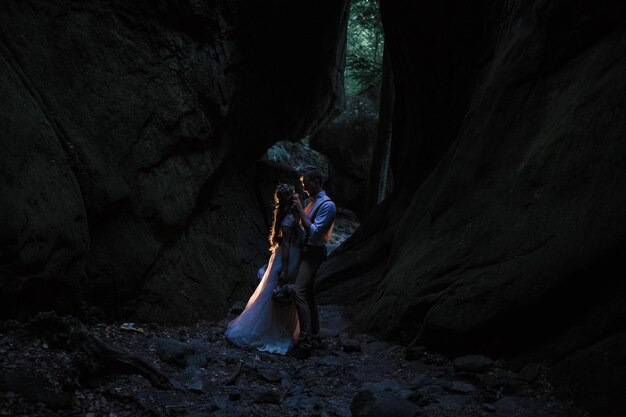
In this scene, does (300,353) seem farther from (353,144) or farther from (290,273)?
(353,144)

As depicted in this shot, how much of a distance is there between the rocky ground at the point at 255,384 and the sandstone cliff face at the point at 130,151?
2.76 feet

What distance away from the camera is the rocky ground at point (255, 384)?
339 centimetres

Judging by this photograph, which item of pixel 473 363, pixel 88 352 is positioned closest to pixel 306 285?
pixel 473 363

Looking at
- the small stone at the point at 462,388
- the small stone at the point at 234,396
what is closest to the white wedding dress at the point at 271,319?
the small stone at the point at 234,396

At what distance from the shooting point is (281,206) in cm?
680

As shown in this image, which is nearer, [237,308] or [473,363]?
[473,363]

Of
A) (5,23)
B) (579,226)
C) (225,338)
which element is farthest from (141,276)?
(579,226)

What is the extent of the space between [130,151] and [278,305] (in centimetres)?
286

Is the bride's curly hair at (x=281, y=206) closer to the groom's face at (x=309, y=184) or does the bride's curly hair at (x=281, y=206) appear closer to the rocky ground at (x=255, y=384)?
the groom's face at (x=309, y=184)

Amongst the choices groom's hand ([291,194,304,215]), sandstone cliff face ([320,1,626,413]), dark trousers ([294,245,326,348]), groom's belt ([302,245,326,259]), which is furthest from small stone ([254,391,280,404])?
groom's hand ([291,194,304,215])

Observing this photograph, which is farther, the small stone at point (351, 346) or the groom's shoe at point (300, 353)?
the small stone at point (351, 346)

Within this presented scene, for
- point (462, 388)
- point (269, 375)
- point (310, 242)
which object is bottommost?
point (269, 375)

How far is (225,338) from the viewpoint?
6.66 meters

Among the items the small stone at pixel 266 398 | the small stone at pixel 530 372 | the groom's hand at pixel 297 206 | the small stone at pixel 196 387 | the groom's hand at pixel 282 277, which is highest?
the groom's hand at pixel 297 206
